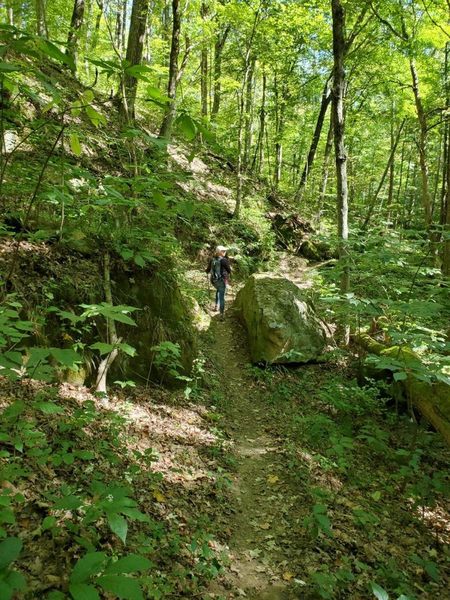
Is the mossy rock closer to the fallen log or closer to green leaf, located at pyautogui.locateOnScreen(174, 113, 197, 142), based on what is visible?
the fallen log

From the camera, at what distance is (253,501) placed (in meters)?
5.01

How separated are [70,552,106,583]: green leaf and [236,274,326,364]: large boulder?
7.55 meters

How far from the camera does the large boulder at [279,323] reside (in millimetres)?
9039

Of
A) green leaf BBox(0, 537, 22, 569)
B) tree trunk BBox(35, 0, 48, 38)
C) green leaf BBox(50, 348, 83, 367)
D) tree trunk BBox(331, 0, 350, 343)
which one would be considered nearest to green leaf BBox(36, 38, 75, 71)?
green leaf BBox(50, 348, 83, 367)

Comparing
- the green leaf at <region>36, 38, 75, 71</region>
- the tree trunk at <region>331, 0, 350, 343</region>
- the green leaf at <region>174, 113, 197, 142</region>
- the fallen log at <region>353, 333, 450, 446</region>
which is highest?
the tree trunk at <region>331, 0, 350, 343</region>

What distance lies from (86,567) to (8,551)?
0.28 m

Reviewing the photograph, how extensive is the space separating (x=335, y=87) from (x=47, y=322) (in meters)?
8.68

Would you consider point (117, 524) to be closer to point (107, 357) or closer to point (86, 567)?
point (86, 567)

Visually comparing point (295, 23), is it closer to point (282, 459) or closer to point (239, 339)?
point (239, 339)

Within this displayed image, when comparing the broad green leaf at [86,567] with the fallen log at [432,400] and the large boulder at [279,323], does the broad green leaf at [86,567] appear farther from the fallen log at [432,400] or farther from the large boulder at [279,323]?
the large boulder at [279,323]

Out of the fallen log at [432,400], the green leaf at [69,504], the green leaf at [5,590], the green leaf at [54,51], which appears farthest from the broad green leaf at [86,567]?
the fallen log at [432,400]

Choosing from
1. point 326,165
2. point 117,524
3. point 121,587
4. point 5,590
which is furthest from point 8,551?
point 326,165

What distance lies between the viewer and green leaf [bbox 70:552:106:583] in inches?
54.1

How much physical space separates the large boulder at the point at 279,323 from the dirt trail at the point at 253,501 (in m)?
0.91
